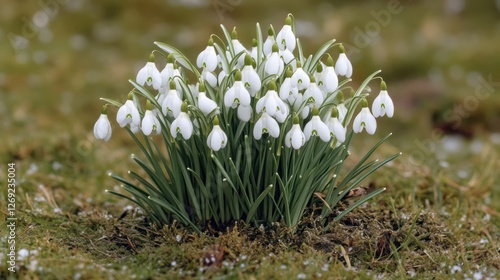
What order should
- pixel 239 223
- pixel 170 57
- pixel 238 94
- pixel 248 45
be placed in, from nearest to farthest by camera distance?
1. pixel 238 94
2. pixel 170 57
3. pixel 239 223
4. pixel 248 45

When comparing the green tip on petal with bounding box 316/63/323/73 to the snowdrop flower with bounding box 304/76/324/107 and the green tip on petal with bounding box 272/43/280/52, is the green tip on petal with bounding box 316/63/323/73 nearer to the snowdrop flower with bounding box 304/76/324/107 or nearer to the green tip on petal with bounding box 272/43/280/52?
the snowdrop flower with bounding box 304/76/324/107

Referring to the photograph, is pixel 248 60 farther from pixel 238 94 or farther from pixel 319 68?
pixel 319 68

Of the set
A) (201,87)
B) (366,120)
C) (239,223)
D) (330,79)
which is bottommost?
(239,223)

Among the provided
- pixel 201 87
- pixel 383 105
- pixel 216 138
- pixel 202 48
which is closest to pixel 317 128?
pixel 383 105

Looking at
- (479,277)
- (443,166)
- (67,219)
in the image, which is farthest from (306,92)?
(443,166)

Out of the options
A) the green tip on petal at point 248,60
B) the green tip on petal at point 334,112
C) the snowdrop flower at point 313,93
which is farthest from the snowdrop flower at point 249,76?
the green tip on petal at point 334,112

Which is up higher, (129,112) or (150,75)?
(150,75)
